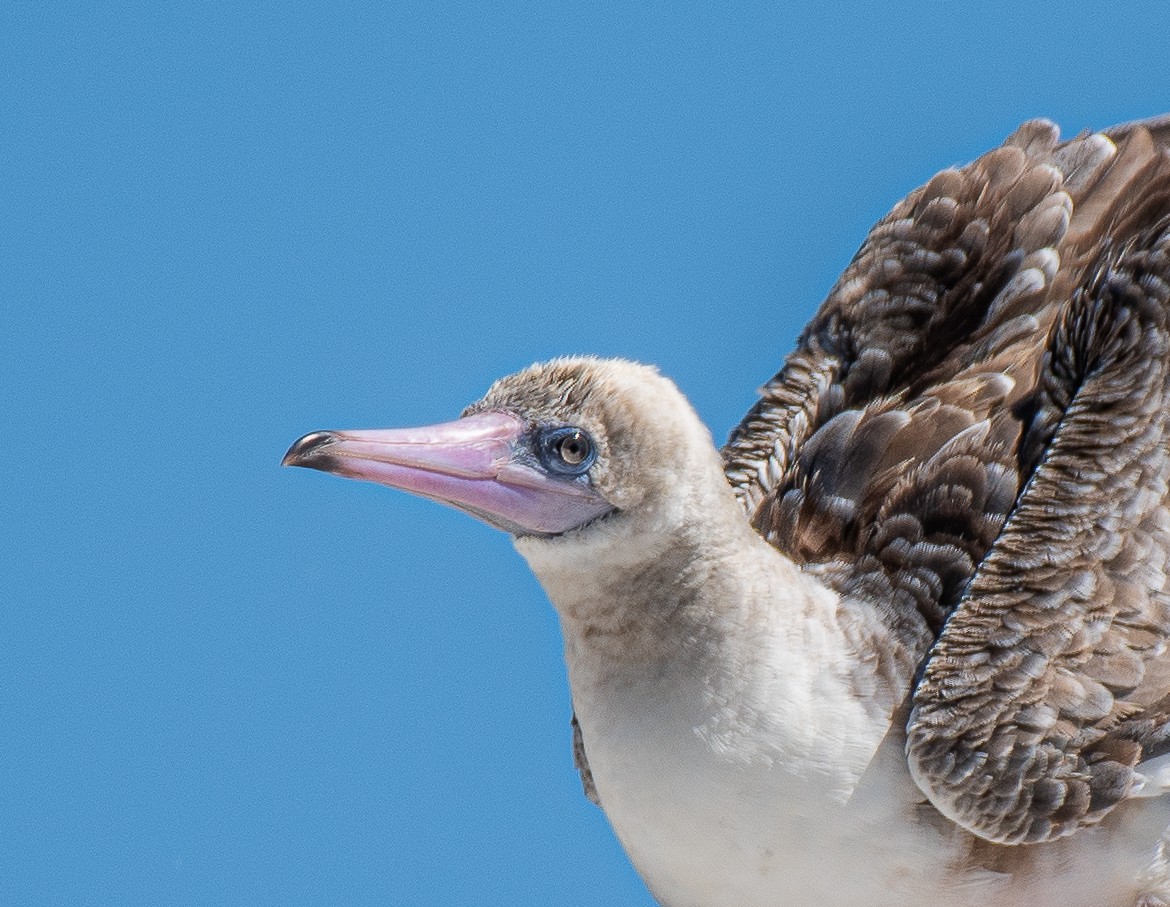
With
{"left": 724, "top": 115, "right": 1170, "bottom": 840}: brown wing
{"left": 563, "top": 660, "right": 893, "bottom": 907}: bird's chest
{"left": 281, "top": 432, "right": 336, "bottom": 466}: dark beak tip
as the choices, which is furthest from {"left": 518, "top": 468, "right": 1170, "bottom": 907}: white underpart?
{"left": 281, "top": 432, "right": 336, "bottom": 466}: dark beak tip

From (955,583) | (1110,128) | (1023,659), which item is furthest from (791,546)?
(1110,128)

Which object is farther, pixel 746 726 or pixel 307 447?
pixel 746 726

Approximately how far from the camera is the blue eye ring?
3.94m

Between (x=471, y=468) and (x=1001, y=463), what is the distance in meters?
1.22

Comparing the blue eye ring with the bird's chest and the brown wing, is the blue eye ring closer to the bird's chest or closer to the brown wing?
the bird's chest

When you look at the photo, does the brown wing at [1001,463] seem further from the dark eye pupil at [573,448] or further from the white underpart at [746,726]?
the dark eye pupil at [573,448]

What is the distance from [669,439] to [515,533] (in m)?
0.37

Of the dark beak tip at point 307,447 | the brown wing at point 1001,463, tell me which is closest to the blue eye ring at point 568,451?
the dark beak tip at point 307,447

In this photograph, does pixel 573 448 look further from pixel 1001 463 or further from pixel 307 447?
pixel 1001 463

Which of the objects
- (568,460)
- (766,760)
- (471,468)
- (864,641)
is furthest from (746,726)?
(471,468)

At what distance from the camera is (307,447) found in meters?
3.81

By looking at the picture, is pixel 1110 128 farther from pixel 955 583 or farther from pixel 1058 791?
pixel 1058 791

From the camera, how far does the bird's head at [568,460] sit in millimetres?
3916

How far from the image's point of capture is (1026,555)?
4055 millimetres
